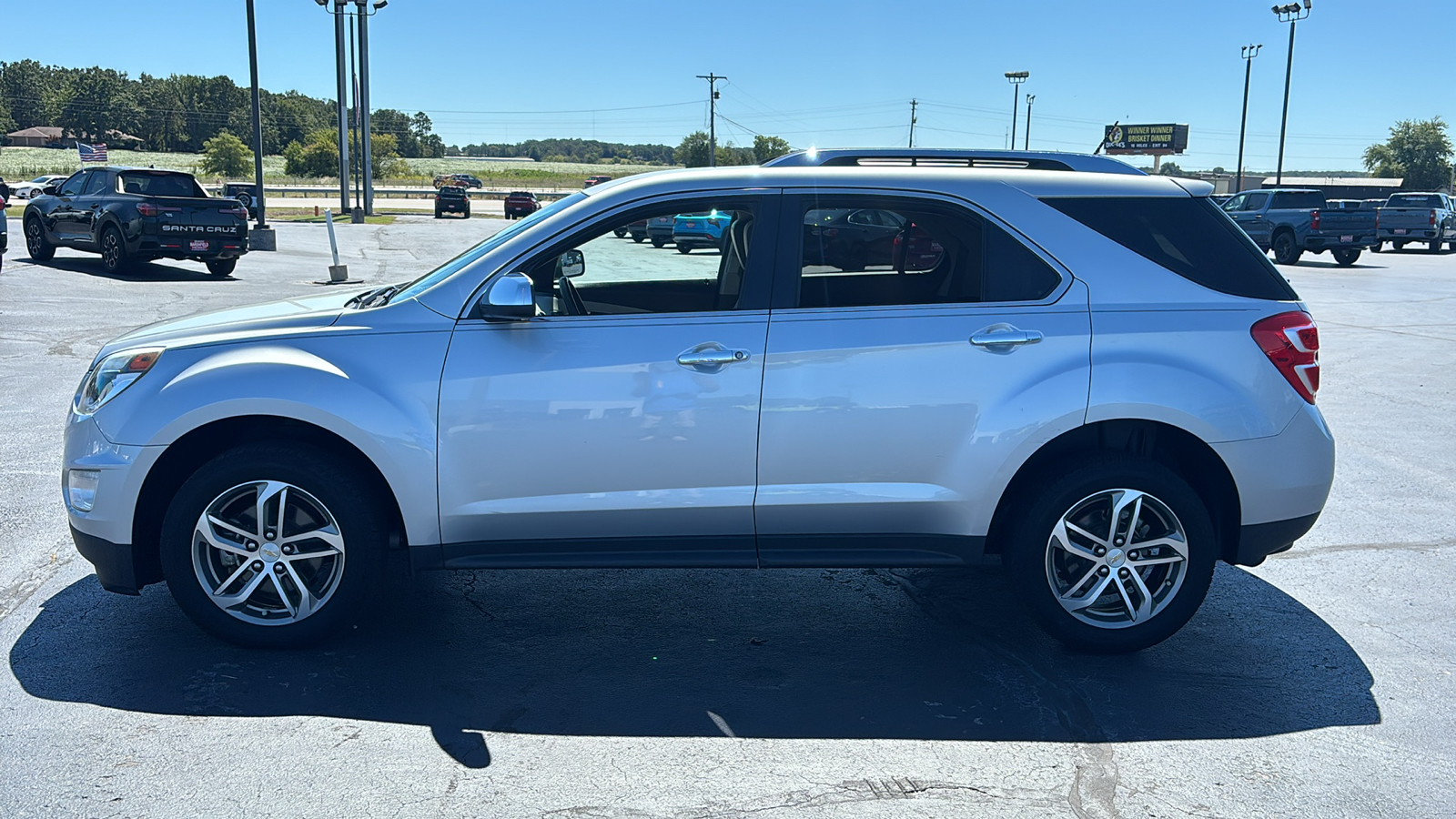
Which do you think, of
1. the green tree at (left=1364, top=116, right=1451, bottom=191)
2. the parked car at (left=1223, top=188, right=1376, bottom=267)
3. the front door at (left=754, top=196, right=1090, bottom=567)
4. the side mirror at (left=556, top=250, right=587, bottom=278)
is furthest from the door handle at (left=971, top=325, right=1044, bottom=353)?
the green tree at (left=1364, top=116, right=1451, bottom=191)

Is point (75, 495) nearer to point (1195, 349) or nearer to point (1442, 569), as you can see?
point (1195, 349)

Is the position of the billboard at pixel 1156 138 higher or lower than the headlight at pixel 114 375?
higher

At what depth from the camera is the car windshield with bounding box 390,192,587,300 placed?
14.2ft

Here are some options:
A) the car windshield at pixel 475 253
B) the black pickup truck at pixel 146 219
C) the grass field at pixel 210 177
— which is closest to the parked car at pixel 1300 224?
the black pickup truck at pixel 146 219

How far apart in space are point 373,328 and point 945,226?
7.34 feet

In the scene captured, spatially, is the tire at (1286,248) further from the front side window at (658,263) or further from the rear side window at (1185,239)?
the front side window at (658,263)

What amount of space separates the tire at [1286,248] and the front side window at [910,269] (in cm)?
2896

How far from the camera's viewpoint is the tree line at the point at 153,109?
15075 centimetres

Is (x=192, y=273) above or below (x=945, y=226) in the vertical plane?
below

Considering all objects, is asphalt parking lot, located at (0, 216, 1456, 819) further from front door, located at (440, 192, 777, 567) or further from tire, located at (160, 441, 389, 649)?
front door, located at (440, 192, 777, 567)

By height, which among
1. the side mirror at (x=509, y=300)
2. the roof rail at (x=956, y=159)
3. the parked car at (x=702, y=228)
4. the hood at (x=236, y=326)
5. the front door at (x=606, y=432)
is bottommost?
the front door at (x=606, y=432)

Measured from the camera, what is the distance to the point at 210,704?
3.88 meters

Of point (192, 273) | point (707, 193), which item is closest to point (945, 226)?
point (707, 193)

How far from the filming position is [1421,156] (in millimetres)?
114875
